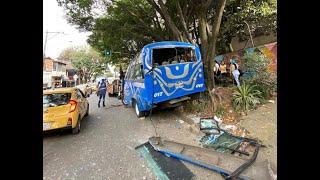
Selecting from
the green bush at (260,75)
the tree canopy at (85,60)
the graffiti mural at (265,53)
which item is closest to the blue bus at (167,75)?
the green bush at (260,75)

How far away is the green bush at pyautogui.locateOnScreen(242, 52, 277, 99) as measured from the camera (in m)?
10.5

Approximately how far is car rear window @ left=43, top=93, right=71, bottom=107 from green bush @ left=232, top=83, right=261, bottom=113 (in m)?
5.66

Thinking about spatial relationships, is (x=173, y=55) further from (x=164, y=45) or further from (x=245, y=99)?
(x=245, y=99)

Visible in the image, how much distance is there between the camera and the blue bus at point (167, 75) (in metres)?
8.48

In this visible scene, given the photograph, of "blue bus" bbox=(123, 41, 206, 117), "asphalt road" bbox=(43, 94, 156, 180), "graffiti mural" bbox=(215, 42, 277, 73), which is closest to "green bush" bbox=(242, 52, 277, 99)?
"graffiti mural" bbox=(215, 42, 277, 73)

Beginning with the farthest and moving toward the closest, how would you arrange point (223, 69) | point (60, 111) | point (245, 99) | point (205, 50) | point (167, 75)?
1. point (223, 69)
2. point (205, 50)
3. point (245, 99)
4. point (167, 75)
5. point (60, 111)

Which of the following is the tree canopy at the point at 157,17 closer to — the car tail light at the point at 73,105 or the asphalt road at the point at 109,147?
the asphalt road at the point at 109,147

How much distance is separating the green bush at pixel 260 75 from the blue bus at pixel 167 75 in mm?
2700

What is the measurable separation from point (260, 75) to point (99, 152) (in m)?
7.72

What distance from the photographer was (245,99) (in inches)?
368

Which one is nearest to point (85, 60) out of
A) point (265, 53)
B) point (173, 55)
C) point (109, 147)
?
Answer: point (265, 53)
